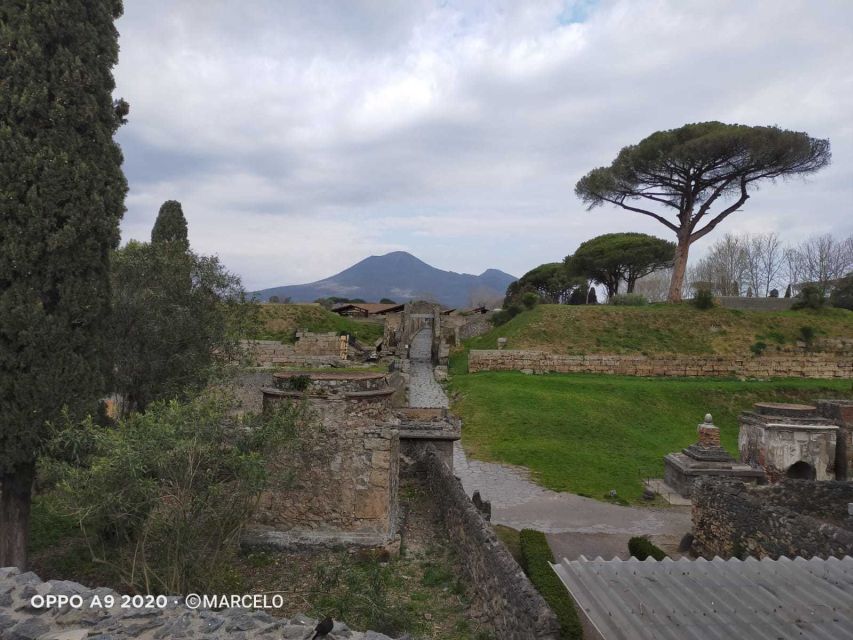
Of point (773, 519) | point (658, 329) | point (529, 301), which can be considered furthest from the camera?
point (529, 301)

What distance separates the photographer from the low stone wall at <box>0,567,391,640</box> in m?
3.78

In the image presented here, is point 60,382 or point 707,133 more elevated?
point 707,133

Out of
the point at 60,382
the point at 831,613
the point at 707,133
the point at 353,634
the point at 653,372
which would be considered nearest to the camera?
the point at 353,634

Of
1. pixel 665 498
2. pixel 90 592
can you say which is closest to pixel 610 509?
pixel 665 498

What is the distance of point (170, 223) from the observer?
24.9 metres

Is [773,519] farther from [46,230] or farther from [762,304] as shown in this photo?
[762,304]

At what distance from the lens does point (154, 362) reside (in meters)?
10.5

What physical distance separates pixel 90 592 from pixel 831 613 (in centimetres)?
639

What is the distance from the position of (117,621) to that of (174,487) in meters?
2.03

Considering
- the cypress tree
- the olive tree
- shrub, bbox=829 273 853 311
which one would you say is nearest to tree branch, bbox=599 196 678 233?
the olive tree

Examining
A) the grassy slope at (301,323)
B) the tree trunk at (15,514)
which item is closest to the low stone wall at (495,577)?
the tree trunk at (15,514)

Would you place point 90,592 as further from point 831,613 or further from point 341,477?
point 831,613

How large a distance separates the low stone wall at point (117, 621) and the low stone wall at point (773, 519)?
7.75 meters

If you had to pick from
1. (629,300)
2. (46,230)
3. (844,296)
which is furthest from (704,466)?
(844,296)
